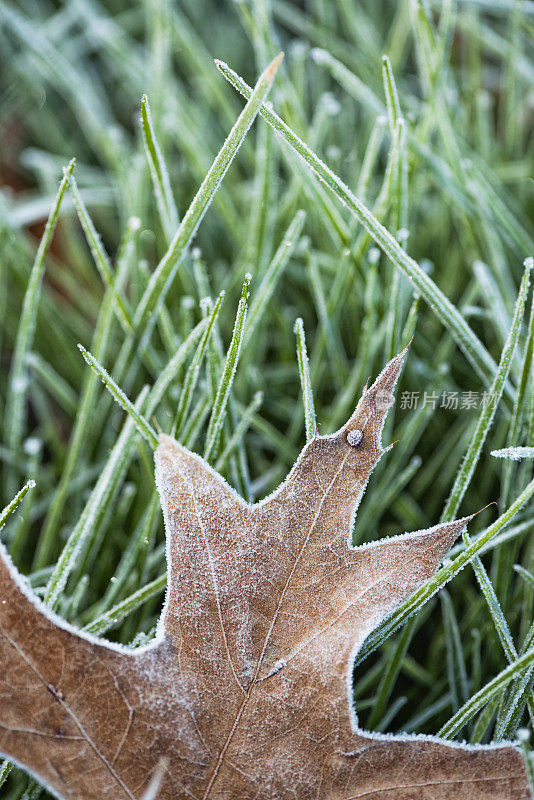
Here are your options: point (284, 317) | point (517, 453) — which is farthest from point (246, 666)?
point (284, 317)

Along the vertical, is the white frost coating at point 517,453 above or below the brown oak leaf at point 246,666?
above

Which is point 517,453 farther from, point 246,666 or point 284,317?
point 284,317

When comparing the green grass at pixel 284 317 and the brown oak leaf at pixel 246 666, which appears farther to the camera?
the green grass at pixel 284 317

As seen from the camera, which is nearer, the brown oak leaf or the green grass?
the brown oak leaf

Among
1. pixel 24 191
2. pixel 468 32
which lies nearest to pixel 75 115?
pixel 24 191
